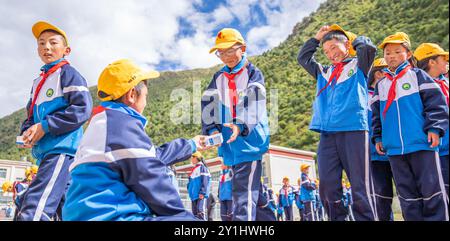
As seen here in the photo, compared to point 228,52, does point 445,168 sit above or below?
below

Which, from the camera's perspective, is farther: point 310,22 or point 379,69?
point 310,22

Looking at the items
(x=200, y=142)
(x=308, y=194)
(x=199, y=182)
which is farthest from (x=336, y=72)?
(x=308, y=194)

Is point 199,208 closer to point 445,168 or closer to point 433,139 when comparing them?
point 445,168

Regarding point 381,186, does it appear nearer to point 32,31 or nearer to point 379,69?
point 379,69

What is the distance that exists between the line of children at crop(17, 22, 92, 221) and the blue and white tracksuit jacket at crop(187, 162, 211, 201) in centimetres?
631

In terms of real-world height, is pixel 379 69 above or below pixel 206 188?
above

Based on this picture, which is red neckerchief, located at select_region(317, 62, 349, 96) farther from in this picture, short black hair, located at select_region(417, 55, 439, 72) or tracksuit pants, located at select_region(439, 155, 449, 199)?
tracksuit pants, located at select_region(439, 155, 449, 199)

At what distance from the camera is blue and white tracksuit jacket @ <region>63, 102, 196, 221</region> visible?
5.98 ft

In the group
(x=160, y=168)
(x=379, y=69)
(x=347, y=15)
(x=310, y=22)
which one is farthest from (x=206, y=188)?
(x=310, y=22)

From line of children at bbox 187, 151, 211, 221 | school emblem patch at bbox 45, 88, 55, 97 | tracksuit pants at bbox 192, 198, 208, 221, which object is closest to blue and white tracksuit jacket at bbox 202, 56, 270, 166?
school emblem patch at bbox 45, 88, 55, 97

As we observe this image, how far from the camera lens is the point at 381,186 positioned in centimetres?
409

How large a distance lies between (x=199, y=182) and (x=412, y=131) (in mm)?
6915

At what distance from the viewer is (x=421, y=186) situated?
3156 millimetres
